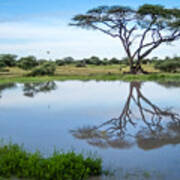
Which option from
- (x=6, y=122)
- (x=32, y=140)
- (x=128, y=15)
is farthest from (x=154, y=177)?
(x=128, y=15)

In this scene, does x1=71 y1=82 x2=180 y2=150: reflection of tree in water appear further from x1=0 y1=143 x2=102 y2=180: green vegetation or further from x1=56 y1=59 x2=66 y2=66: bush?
x1=56 y1=59 x2=66 y2=66: bush

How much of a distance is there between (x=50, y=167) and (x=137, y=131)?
2454 millimetres

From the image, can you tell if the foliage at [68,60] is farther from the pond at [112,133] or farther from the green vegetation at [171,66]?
the pond at [112,133]

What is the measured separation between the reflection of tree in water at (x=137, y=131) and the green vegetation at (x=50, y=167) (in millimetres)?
1112

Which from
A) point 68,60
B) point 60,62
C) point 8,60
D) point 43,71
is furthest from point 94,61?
point 43,71

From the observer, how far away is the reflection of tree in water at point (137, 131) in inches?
170

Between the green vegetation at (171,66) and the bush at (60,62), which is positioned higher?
the bush at (60,62)

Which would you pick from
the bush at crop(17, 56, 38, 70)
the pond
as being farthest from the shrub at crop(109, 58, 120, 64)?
the pond

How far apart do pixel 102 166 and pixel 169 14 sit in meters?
21.0

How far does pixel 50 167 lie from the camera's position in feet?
9.69

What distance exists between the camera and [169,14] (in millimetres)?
22000

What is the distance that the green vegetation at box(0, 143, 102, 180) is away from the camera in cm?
289

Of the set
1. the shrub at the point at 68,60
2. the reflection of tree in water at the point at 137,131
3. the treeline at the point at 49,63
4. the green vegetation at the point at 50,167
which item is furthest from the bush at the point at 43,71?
the green vegetation at the point at 50,167

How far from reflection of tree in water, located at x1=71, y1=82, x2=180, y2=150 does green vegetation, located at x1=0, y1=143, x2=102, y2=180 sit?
1.11m
